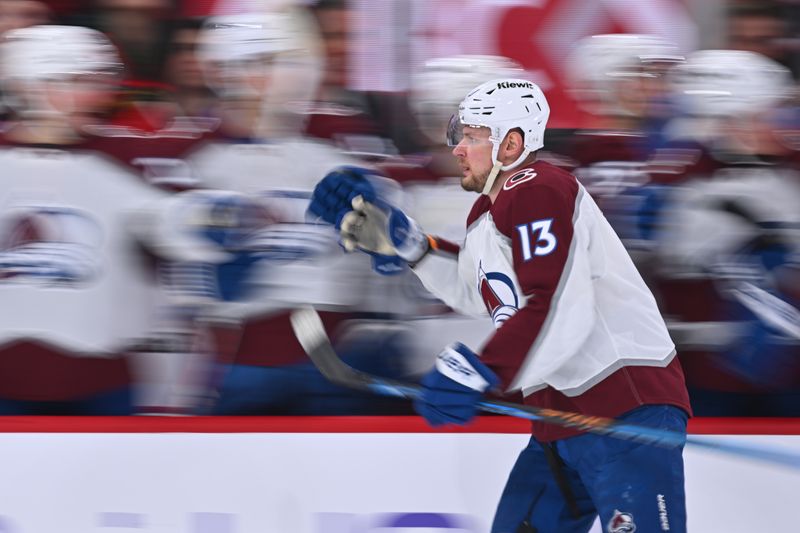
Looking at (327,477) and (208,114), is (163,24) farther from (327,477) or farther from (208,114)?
(327,477)

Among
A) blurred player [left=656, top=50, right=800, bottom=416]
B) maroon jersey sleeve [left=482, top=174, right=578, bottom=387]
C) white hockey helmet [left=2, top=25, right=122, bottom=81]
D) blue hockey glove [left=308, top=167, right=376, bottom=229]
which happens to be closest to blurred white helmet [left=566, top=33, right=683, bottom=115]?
blurred player [left=656, top=50, right=800, bottom=416]

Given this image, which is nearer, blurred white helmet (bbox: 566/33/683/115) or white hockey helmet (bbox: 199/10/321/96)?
white hockey helmet (bbox: 199/10/321/96)

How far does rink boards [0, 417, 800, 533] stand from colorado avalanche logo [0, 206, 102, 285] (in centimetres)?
34

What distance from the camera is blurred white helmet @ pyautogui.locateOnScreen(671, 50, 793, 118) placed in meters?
3.03

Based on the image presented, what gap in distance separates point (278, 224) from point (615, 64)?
96cm

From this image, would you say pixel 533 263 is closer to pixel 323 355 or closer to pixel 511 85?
pixel 511 85

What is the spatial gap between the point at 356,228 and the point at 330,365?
0.95 feet

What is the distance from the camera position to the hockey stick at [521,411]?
→ 2.27 m

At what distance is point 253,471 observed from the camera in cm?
281

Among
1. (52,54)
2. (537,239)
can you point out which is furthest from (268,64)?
(537,239)

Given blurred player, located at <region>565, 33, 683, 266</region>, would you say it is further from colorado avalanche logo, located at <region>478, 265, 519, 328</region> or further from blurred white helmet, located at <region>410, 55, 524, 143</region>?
colorado avalanche logo, located at <region>478, 265, 519, 328</region>

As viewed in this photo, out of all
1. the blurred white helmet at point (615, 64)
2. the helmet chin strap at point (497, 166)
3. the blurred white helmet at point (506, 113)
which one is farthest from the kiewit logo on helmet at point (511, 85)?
the blurred white helmet at point (615, 64)

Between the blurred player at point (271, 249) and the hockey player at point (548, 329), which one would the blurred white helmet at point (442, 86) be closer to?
the blurred player at point (271, 249)

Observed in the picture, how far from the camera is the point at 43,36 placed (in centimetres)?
292
